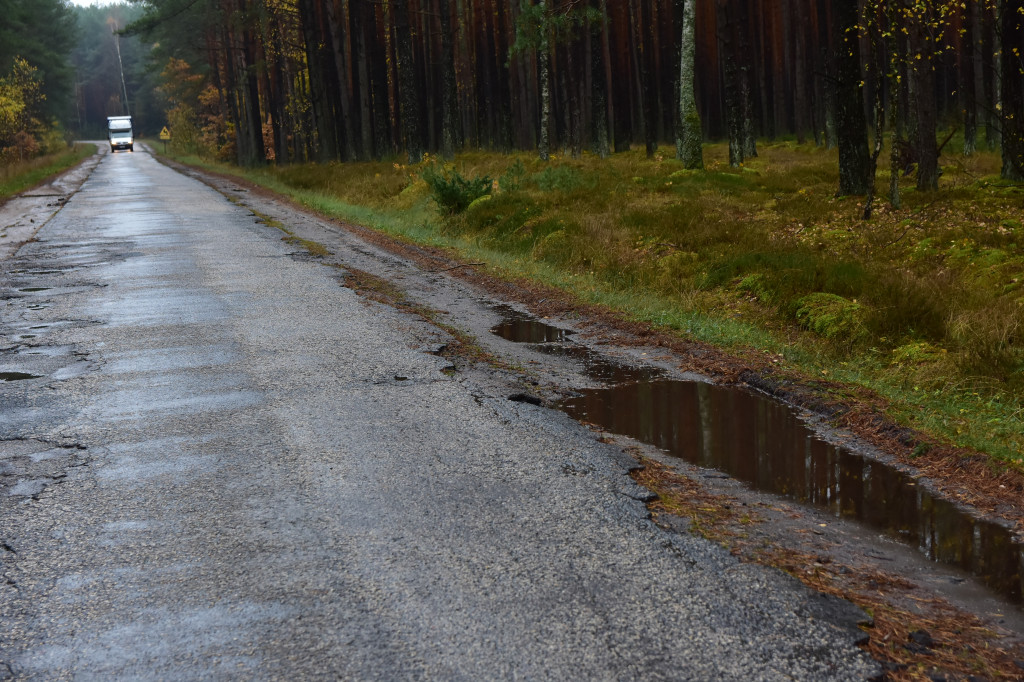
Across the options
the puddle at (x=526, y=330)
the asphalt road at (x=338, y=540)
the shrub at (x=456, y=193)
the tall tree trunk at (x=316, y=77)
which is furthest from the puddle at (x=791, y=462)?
the tall tree trunk at (x=316, y=77)

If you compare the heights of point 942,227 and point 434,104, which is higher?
point 434,104

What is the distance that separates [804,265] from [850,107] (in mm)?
7204

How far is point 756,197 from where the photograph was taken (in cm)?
1747

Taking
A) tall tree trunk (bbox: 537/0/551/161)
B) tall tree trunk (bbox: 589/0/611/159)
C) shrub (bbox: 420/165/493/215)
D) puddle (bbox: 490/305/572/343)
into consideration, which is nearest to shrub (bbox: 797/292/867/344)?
puddle (bbox: 490/305/572/343)

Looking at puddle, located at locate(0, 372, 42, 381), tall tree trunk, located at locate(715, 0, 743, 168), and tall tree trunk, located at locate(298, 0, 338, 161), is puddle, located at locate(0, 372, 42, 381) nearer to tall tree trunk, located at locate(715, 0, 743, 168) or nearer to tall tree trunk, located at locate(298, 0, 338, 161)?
tall tree trunk, located at locate(715, 0, 743, 168)

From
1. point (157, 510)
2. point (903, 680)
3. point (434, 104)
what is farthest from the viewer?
point (434, 104)

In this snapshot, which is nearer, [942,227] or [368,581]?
[368,581]

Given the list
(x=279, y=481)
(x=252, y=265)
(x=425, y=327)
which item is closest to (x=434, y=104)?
(x=252, y=265)

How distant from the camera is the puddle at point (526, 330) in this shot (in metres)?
8.93

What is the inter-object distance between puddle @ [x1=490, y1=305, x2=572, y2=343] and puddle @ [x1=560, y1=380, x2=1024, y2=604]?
181cm

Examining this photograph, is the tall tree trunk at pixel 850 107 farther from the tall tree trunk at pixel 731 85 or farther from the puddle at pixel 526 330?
the puddle at pixel 526 330

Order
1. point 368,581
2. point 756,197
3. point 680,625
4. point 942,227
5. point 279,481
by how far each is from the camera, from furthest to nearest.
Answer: point 756,197
point 942,227
point 279,481
point 368,581
point 680,625

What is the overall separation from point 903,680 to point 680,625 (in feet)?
2.61

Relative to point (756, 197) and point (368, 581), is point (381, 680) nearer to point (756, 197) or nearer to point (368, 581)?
point (368, 581)
